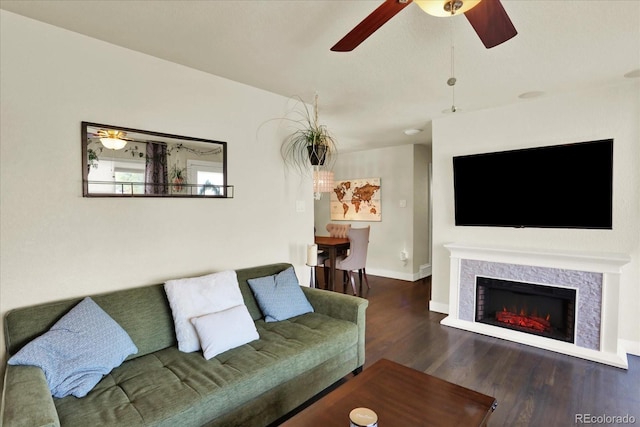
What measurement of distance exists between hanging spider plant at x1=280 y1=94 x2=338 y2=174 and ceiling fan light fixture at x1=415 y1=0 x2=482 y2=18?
1922mm

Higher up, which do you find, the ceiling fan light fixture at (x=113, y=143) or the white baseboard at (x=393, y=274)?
the ceiling fan light fixture at (x=113, y=143)

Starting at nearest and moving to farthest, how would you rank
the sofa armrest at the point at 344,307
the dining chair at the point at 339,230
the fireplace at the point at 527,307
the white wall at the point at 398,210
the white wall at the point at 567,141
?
the sofa armrest at the point at 344,307
the white wall at the point at 567,141
the fireplace at the point at 527,307
the white wall at the point at 398,210
the dining chair at the point at 339,230

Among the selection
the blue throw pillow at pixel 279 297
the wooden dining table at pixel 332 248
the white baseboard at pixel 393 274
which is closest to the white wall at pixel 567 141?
the wooden dining table at pixel 332 248

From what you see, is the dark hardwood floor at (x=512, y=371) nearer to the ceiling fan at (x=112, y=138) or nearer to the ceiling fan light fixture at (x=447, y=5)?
the ceiling fan light fixture at (x=447, y=5)

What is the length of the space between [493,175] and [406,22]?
2124 mm

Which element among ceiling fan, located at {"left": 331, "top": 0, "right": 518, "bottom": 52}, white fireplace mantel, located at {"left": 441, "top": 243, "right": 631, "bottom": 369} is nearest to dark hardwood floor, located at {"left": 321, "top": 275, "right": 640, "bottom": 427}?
white fireplace mantel, located at {"left": 441, "top": 243, "right": 631, "bottom": 369}

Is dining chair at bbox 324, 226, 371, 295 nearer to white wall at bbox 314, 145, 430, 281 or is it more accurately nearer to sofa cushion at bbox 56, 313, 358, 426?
white wall at bbox 314, 145, 430, 281

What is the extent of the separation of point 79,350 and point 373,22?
82.0 inches

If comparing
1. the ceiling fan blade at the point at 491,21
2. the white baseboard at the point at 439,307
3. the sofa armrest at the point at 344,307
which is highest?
the ceiling fan blade at the point at 491,21

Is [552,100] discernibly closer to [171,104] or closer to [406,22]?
[406,22]

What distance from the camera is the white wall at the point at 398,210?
216 inches

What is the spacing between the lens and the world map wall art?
5949mm

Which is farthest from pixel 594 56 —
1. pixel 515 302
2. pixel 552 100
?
pixel 515 302

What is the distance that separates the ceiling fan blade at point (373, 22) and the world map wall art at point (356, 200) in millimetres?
4414
